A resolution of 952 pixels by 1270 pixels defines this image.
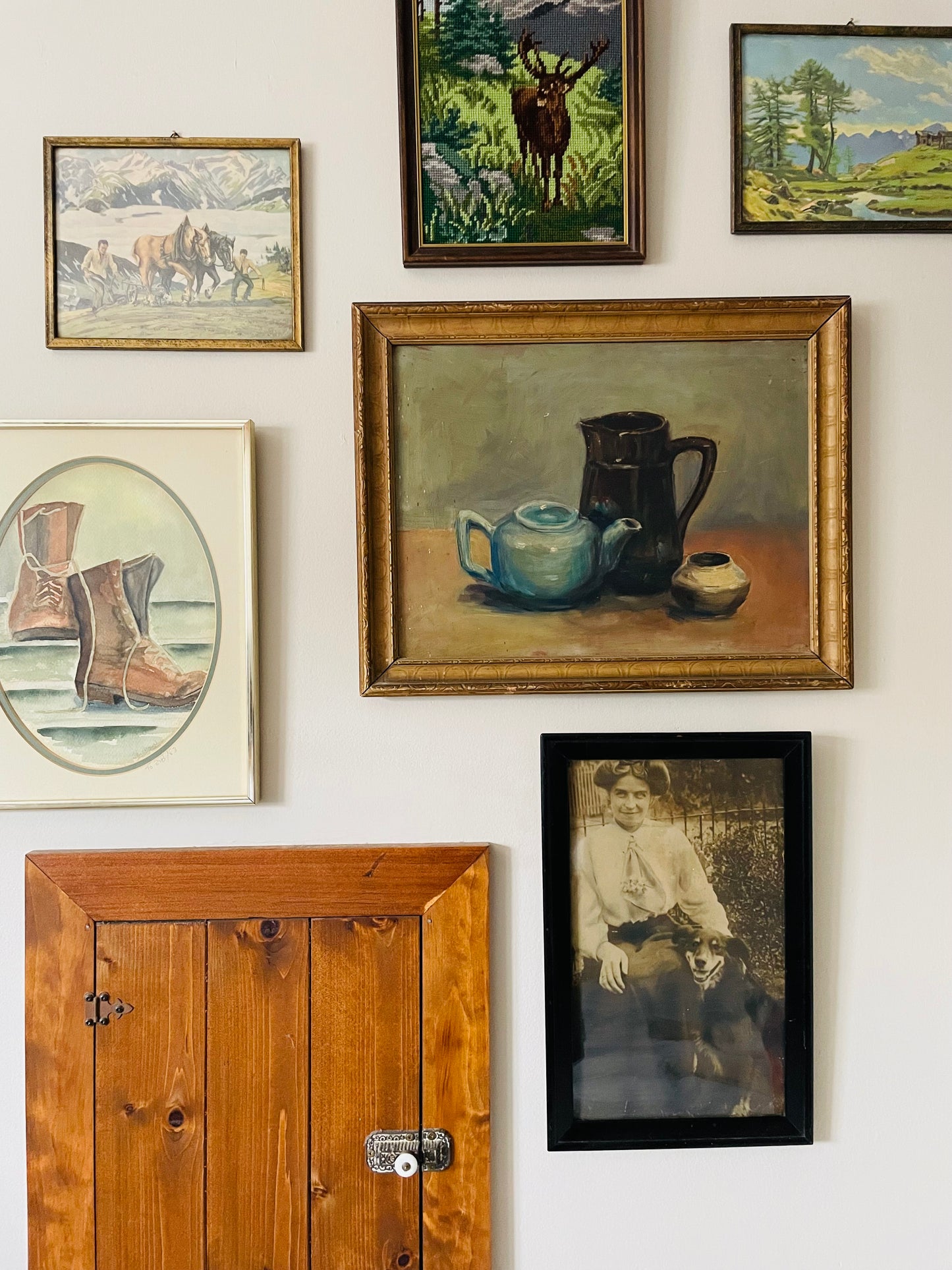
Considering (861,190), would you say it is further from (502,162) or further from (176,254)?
(176,254)

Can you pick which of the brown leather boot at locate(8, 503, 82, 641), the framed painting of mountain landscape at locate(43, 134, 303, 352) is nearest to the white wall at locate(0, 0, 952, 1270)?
the framed painting of mountain landscape at locate(43, 134, 303, 352)

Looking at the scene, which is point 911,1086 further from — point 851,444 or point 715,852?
point 851,444

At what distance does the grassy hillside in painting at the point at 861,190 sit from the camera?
1114 mm

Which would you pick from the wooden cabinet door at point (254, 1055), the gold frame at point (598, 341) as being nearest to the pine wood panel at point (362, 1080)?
the wooden cabinet door at point (254, 1055)

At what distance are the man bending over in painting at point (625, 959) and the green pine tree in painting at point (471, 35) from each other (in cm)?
86

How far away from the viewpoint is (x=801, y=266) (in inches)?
44.4

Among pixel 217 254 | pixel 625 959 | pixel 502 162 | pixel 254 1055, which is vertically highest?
pixel 502 162

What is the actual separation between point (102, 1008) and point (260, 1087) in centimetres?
21

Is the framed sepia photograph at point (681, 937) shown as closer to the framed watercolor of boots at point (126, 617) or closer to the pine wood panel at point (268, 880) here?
the pine wood panel at point (268, 880)

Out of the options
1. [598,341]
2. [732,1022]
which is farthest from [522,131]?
[732,1022]

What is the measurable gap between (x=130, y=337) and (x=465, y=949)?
2.75 feet

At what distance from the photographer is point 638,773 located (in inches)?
43.8

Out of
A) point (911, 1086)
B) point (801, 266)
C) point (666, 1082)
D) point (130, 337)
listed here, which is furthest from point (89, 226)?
point (911, 1086)

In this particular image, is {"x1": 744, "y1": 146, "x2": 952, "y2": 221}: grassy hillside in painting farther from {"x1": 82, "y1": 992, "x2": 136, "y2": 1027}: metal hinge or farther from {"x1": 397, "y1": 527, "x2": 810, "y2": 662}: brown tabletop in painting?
{"x1": 82, "y1": 992, "x2": 136, "y2": 1027}: metal hinge
